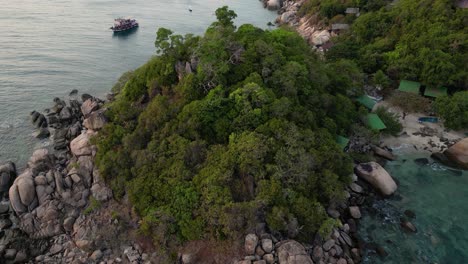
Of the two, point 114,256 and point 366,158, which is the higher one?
point 366,158

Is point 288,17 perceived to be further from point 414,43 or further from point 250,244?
point 250,244

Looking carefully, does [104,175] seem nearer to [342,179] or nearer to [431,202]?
[342,179]

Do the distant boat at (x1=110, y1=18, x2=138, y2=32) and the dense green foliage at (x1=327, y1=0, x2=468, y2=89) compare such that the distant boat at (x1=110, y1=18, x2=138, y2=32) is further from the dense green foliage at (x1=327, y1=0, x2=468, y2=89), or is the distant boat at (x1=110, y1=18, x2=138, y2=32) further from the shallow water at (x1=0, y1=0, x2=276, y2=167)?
the dense green foliage at (x1=327, y1=0, x2=468, y2=89)

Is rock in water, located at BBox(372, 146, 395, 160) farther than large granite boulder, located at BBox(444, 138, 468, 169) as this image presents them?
Yes

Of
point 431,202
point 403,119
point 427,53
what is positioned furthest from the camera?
point 427,53

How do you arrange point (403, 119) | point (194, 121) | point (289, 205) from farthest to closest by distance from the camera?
point (403, 119), point (194, 121), point (289, 205)

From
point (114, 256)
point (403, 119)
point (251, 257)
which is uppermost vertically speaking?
point (403, 119)

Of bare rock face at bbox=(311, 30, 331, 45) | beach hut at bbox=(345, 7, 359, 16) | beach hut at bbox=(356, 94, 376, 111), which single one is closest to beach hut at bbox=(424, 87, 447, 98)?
beach hut at bbox=(356, 94, 376, 111)

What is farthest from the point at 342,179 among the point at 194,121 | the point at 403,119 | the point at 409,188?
the point at 403,119
